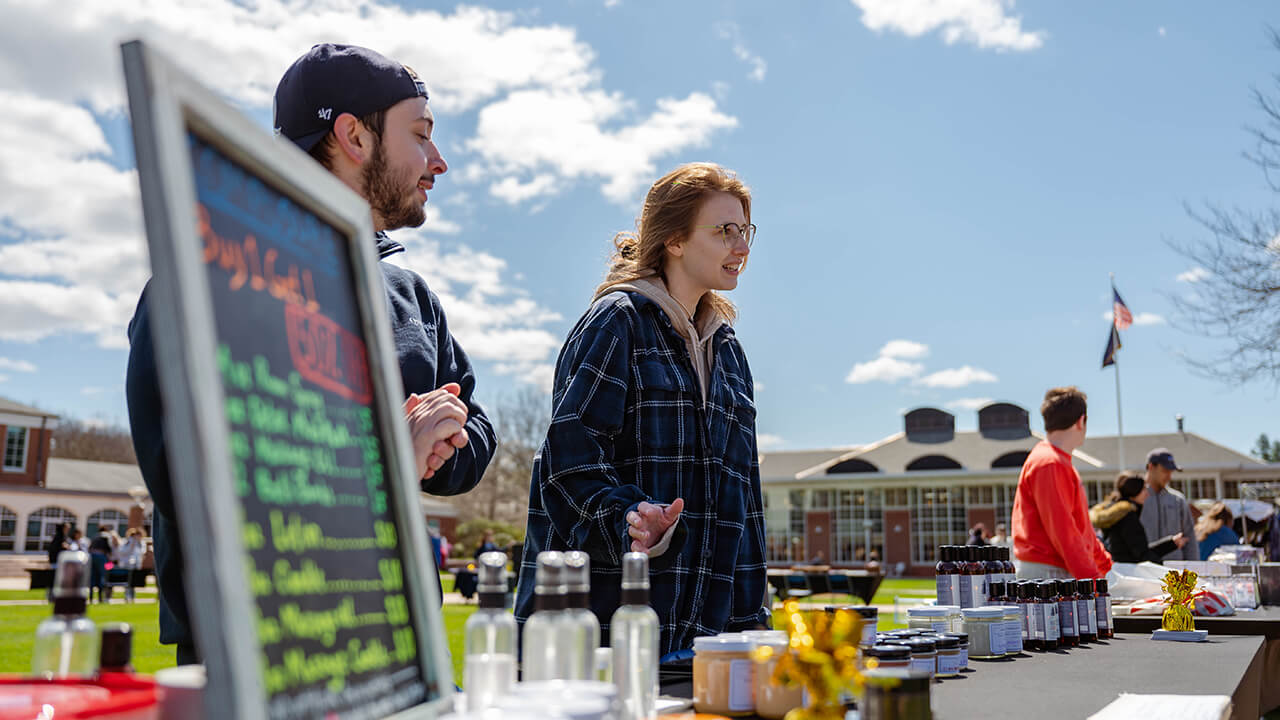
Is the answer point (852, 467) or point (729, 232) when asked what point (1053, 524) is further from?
point (852, 467)

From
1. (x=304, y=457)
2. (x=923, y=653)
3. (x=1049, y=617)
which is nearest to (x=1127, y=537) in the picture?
(x=1049, y=617)

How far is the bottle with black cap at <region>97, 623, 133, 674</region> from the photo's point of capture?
3.15 ft

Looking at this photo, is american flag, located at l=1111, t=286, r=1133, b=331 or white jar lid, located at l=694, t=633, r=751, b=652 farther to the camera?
american flag, located at l=1111, t=286, r=1133, b=331

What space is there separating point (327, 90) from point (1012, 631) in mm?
2161

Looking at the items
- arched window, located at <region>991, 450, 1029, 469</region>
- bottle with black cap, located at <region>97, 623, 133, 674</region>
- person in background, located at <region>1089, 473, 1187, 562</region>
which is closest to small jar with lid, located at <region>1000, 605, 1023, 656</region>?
bottle with black cap, located at <region>97, 623, 133, 674</region>

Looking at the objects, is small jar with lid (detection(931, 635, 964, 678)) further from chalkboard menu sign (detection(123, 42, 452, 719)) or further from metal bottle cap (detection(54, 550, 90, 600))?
metal bottle cap (detection(54, 550, 90, 600))

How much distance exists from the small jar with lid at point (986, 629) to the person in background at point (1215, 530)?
10.5 metres

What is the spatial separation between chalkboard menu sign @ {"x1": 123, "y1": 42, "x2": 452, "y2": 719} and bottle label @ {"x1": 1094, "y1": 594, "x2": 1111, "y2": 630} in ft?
9.27

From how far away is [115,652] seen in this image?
965mm

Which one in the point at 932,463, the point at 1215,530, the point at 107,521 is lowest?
the point at 107,521

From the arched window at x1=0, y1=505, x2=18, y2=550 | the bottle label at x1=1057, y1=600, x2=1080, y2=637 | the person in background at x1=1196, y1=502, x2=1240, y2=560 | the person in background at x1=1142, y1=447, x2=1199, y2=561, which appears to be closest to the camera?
the bottle label at x1=1057, y1=600, x2=1080, y2=637

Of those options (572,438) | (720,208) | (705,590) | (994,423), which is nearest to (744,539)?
(705,590)

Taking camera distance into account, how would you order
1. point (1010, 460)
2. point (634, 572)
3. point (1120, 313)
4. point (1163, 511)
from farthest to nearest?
point (1010, 460)
point (1120, 313)
point (1163, 511)
point (634, 572)

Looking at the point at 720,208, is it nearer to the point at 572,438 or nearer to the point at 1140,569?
the point at 572,438
